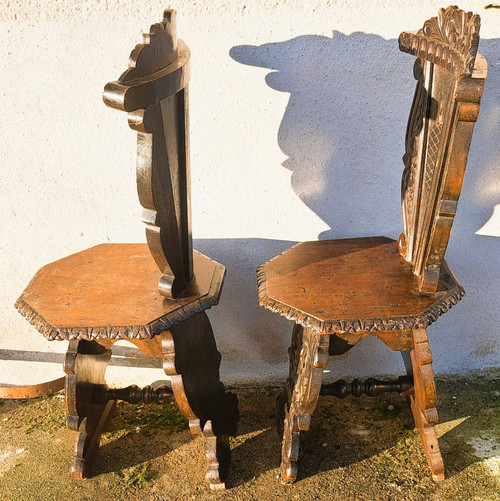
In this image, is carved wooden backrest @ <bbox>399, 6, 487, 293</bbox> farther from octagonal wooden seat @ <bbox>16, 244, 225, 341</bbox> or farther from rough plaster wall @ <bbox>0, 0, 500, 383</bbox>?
octagonal wooden seat @ <bbox>16, 244, 225, 341</bbox>

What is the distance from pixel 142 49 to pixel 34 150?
0.96m

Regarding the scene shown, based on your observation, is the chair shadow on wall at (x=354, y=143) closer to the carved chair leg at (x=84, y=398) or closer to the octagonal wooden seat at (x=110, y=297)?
the octagonal wooden seat at (x=110, y=297)

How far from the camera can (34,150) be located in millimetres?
2453

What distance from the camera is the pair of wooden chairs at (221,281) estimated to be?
1792 mm

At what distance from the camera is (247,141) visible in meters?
2.39

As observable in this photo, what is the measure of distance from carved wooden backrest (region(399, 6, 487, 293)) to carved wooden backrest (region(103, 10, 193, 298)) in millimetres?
762

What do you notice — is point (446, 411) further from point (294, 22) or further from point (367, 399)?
point (294, 22)

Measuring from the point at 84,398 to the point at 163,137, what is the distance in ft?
3.63

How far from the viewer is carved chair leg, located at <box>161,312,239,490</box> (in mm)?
2154

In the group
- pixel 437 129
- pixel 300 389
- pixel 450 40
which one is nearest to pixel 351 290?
pixel 300 389

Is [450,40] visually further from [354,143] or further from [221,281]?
[221,281]

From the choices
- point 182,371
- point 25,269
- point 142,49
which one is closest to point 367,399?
point 182,371

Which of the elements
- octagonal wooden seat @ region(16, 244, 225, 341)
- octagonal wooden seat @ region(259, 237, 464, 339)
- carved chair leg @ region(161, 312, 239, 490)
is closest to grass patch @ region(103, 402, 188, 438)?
carved chair leg @ region(161, 312, 239, 490)

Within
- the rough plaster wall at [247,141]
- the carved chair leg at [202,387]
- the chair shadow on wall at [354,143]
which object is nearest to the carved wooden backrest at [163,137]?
the carved chair leg at [202,387]
